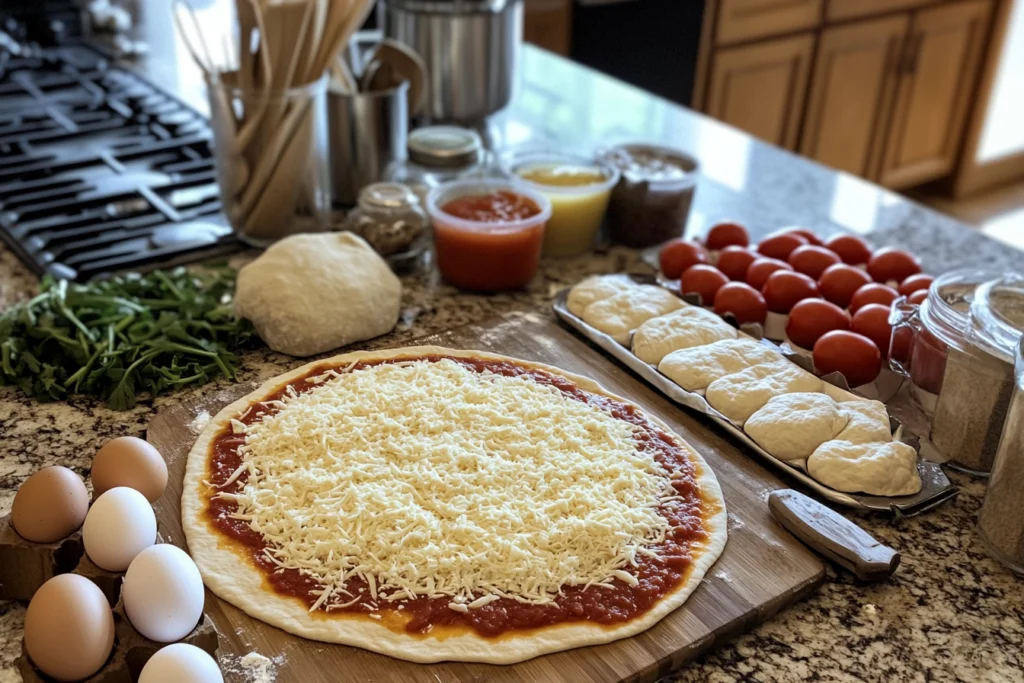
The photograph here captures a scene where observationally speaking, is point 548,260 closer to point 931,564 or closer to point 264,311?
point 264,311

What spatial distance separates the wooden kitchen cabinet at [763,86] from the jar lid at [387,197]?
2.20 metres

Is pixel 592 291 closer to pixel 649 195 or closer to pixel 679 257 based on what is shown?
pixel 679 257

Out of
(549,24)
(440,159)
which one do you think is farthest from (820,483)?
(549,24)

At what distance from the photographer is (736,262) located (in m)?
1.70

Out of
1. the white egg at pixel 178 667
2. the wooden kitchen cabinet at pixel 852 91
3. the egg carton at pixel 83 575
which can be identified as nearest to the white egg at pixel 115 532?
the egg carton at pixel 83 575

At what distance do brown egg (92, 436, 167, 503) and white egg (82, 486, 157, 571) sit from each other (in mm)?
71

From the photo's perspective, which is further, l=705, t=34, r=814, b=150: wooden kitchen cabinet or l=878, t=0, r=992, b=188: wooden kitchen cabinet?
l=878, t=0, r=992, b=188: wooden kitchen cabinet

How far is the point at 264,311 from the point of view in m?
1.50

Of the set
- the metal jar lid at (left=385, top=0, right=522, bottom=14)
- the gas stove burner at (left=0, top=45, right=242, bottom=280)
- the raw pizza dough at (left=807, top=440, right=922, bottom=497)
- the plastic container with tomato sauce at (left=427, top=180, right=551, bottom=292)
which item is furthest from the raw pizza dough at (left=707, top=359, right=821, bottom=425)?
the metal jar lid at (left=385, top=0, right=522, bottom=14)

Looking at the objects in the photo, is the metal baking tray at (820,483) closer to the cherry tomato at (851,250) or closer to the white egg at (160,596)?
the cherry tomato at (851,250)

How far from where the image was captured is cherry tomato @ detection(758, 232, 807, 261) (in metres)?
1.75

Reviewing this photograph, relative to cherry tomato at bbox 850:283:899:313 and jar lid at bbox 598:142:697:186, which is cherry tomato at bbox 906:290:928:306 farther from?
jar lid at bbox 598:142:697:186

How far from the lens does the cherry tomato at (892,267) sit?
5.53 feet

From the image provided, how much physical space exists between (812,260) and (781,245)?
9cm
